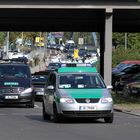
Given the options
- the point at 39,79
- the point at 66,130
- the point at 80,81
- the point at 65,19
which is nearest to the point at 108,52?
the point at 39,79

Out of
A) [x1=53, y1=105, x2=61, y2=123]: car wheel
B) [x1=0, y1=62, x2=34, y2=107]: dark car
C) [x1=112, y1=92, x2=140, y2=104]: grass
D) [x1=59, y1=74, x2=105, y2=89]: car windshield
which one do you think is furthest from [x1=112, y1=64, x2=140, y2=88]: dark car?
[x1=53, y1=105, x2=61, y2=123]: car wheel

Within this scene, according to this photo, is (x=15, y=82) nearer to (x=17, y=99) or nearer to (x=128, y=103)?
(x=17, y=99)

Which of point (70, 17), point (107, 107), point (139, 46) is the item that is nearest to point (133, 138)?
point (107, 107)

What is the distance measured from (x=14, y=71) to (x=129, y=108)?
5.91 metres

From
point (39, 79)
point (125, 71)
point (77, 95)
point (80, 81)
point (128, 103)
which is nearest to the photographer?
point (77, 95)

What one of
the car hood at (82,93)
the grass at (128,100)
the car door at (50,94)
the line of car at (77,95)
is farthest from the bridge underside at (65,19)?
the car hood at (82,93)

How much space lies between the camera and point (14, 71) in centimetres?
3061

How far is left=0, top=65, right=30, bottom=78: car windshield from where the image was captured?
3025 cm

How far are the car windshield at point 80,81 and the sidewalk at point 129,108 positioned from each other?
13.8ft

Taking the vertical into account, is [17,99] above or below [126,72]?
below

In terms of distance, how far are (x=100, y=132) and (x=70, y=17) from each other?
2609 centimetres

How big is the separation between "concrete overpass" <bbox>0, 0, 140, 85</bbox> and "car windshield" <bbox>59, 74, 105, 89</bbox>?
1591 centimetres

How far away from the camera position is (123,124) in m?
20.3

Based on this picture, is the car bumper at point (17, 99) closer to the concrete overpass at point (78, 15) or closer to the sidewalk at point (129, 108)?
the sidewalk at point (129, 108)
